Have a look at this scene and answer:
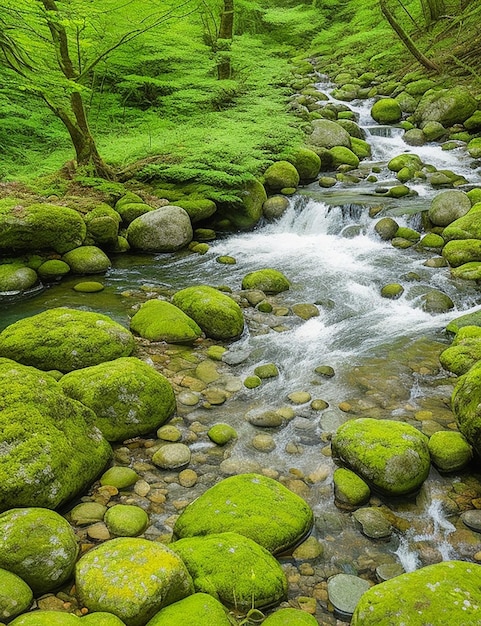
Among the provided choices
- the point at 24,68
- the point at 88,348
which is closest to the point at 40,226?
the point at 24,68

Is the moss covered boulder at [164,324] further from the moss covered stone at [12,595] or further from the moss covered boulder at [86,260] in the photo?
the moss covered stone at [12,595]

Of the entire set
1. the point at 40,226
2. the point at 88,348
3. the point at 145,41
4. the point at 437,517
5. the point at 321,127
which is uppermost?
the point at 145,41

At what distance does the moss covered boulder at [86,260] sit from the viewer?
7871mm

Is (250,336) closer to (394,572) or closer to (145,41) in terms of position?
(394,572)

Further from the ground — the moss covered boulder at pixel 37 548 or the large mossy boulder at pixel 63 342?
the large mossy boulder at pixel 63 342

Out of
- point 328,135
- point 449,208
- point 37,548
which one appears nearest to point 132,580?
point 37,548

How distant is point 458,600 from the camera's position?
249 cm

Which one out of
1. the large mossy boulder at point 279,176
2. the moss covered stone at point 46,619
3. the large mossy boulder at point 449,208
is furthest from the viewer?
the large mossy boulder at point 279,176

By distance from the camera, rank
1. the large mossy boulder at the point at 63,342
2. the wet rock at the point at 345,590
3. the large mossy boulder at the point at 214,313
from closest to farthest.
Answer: the wet rock at the point at 345,590 < the large mossy boulder at the point at 63,342 < the large mossy boulder at the point at 214,313

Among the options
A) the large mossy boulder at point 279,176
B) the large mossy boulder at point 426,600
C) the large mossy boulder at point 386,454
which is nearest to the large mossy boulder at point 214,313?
the large mossy boulder at point 386,454

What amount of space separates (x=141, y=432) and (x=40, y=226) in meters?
4.56

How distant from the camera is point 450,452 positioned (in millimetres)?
3979

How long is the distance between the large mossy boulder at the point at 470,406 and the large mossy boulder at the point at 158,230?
5849 millimetres

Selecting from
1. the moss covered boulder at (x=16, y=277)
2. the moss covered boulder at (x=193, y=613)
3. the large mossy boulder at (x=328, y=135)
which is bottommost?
the moss covered boulder at (x=193, y=613)
